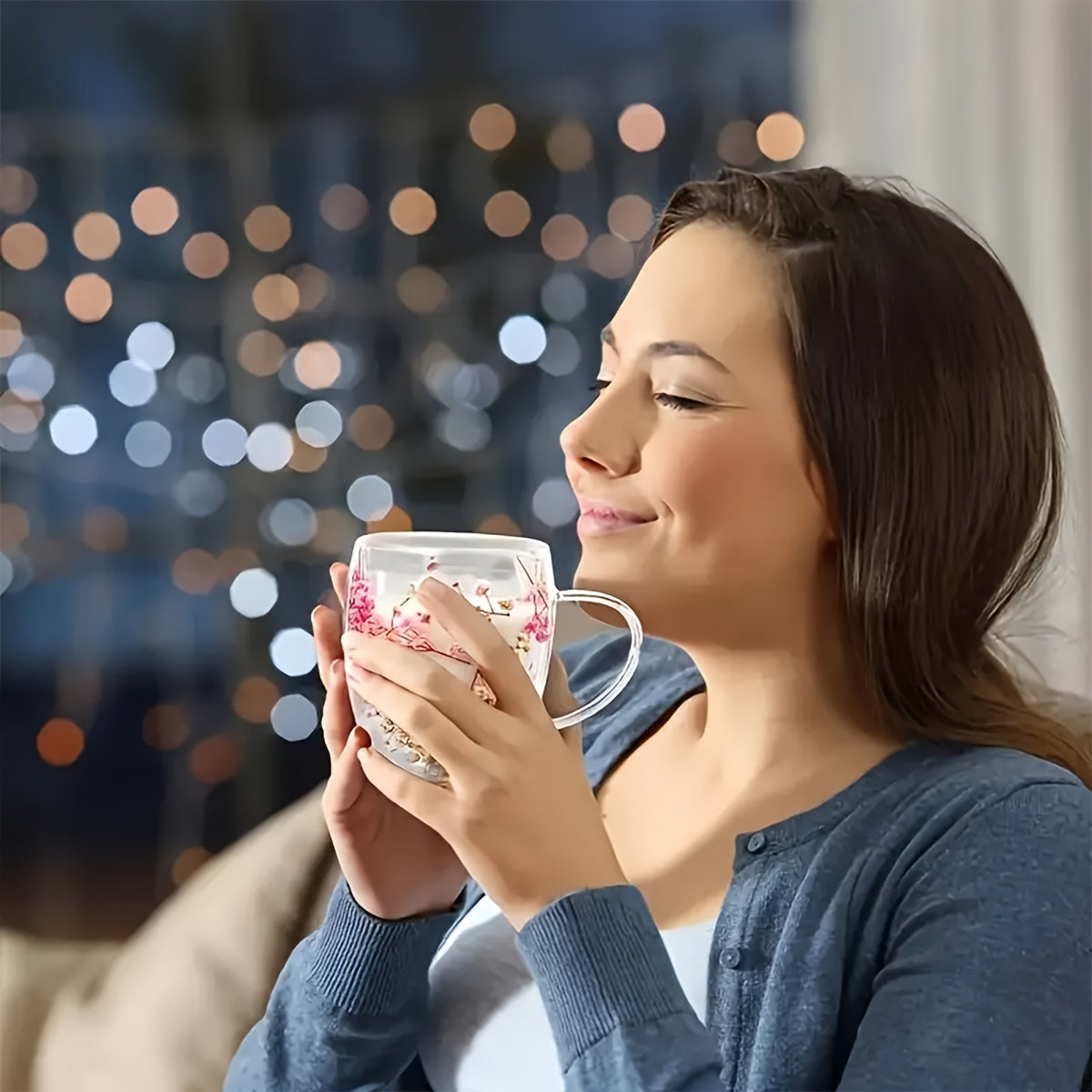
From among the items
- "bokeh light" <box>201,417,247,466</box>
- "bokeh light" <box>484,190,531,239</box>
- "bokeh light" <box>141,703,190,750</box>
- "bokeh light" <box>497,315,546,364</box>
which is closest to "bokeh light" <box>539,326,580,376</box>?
"bokeh light" <box>497,315,546,364</box>

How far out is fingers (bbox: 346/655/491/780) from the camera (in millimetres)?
642

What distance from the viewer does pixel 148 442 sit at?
1.31m

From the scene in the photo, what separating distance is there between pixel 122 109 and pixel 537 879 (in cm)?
107

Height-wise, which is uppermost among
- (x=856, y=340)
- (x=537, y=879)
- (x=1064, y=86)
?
(x=1064, y=86)

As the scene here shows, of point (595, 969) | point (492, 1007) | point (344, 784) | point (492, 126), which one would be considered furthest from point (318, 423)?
point (595, 969)

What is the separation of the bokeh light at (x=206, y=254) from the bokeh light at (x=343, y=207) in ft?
0.40

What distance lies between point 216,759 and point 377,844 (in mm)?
585

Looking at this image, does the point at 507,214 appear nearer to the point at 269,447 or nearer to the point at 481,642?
the point at 269,447

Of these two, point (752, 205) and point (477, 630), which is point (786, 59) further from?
point (477, 630)

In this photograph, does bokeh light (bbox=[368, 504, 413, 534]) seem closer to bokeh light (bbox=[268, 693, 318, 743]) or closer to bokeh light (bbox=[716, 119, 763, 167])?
bokeh light (bbox=[268, 693, 318, 743])

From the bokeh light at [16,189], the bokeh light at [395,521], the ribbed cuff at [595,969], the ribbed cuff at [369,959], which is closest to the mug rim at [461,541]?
the ribbed cuff at [595,969]

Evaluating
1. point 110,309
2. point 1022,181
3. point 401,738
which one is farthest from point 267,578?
point 1022,181

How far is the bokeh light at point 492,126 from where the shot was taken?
133 cm

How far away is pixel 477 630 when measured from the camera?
2.14 feet
